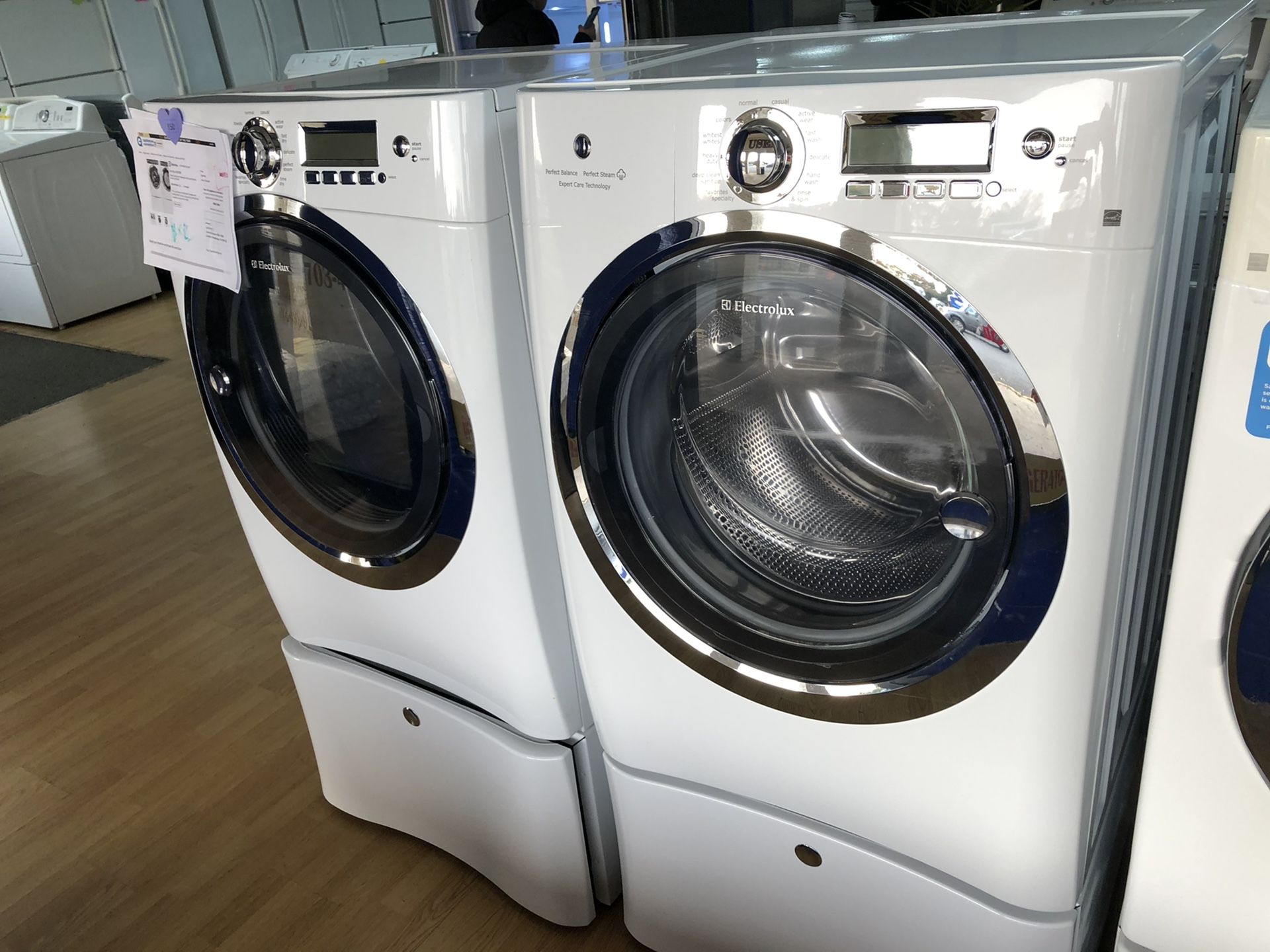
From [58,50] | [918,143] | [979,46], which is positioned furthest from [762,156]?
[58,50]

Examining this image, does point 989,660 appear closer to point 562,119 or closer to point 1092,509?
point 1092,509

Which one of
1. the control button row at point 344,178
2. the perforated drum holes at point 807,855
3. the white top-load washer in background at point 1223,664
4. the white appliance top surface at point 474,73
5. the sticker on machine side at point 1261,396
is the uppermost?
the white appliance top surface at point 474,73

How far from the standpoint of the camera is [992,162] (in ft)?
2.28

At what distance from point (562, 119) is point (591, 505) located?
39 cm

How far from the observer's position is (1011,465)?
78 centimetres

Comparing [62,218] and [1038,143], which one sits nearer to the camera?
[1038,143]

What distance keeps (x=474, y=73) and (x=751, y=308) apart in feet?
1.89

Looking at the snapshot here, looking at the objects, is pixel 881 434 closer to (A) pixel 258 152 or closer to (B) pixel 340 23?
(A) pixel 258 152

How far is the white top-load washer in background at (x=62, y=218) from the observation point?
13.8 ft

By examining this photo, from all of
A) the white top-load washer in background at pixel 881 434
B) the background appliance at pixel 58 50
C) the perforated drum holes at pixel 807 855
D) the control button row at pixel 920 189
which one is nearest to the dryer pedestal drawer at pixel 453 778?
the white top-load washer in background at pixel 881 434

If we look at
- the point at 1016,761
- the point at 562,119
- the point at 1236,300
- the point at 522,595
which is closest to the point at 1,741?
the point at 522,595

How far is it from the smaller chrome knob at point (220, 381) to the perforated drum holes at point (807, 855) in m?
0.93

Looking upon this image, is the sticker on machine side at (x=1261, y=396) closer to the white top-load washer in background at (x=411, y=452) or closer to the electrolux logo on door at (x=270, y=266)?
the white top-load washer in background at (x=411, y=452)

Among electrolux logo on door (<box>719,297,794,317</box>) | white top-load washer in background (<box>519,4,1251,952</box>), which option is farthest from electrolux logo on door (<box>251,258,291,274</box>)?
electrolux logo on door (<box>719,297,794,317</box>)
